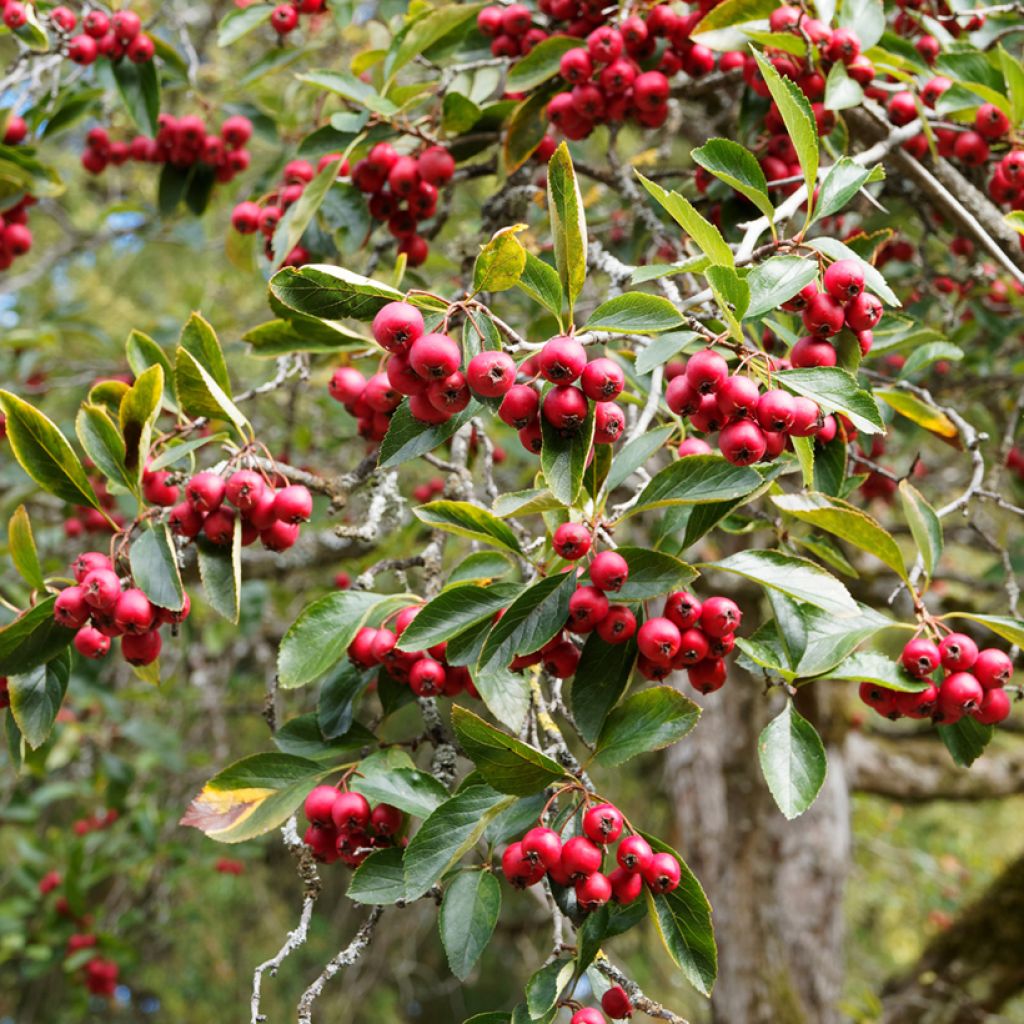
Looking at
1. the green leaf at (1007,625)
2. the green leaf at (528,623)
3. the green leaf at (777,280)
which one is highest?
the green leaf at (777,280)

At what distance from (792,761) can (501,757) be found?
0.43 meters

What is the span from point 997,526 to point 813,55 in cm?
323

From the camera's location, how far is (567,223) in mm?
1223

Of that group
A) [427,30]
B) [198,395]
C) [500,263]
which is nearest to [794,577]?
[500,263]

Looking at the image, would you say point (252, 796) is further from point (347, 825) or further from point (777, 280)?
point (777, 280)

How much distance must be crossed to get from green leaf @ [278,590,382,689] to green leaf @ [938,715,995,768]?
95 centimetres

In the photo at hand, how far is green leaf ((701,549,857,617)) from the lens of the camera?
133 cm

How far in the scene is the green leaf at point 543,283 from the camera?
4.15ft

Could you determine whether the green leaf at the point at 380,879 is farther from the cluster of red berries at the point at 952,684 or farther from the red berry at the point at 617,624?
the cluster of red berries at the point at 952,684

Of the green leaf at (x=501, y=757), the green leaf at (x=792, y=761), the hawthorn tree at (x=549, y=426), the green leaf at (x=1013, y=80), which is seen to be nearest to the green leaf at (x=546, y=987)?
the hawthorn tree at (x=549, y=426)

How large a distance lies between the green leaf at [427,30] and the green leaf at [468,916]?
5.36 feet

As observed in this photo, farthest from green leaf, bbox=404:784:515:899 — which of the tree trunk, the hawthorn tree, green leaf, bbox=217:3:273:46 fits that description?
the tree trunk

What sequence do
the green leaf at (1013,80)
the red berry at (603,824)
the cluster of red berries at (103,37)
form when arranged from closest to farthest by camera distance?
1. the red berry at (603,824)
2. the green leaf at (1013,80)
3. the cluster of red berries at (103,37)

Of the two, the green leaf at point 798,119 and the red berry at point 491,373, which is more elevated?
the green leaf at point 798,119
